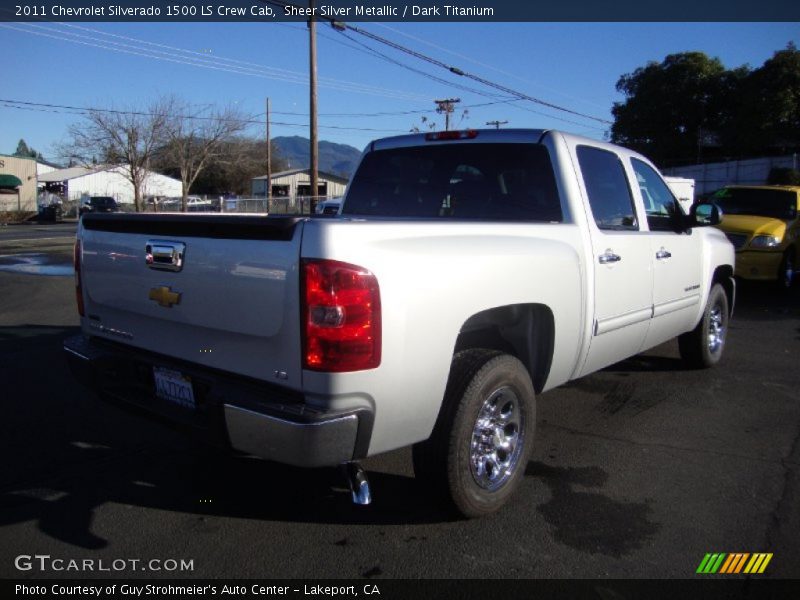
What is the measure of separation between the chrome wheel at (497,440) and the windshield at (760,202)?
32.0ft

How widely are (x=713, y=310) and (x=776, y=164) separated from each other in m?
32.1

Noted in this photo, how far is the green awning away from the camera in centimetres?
4962

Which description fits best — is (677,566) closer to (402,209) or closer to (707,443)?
(707,443)

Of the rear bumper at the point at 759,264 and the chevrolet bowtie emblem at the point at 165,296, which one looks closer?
the chevrolet bowtie emblem at the point at 165,296

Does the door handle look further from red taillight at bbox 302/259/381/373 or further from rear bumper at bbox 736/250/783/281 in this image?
rear bumper at bbox 736/250/783/281

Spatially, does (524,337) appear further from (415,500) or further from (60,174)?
(60,174)

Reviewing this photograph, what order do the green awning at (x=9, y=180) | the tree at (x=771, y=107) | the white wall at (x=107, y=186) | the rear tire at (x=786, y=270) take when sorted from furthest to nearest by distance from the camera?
1. the white wall at (x=107, y=186)
2. the green awning at (x=9, y=180)
3. the tree at (x=771, y=107)
4. the rear tire at (x=786, y=270)

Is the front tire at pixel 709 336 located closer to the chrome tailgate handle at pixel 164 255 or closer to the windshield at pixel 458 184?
the windshield at pixel 458 184

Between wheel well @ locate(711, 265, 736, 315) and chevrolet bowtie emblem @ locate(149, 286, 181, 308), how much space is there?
4.83 meters

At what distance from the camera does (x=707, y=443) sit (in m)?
4.45

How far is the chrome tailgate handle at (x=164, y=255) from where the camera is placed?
2979mm

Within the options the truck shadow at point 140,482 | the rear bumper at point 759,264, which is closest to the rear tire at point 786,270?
the rear bumper at point 759,264

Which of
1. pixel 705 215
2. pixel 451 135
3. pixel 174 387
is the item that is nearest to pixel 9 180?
pixel 451 135

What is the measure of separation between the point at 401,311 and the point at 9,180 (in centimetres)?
5622
